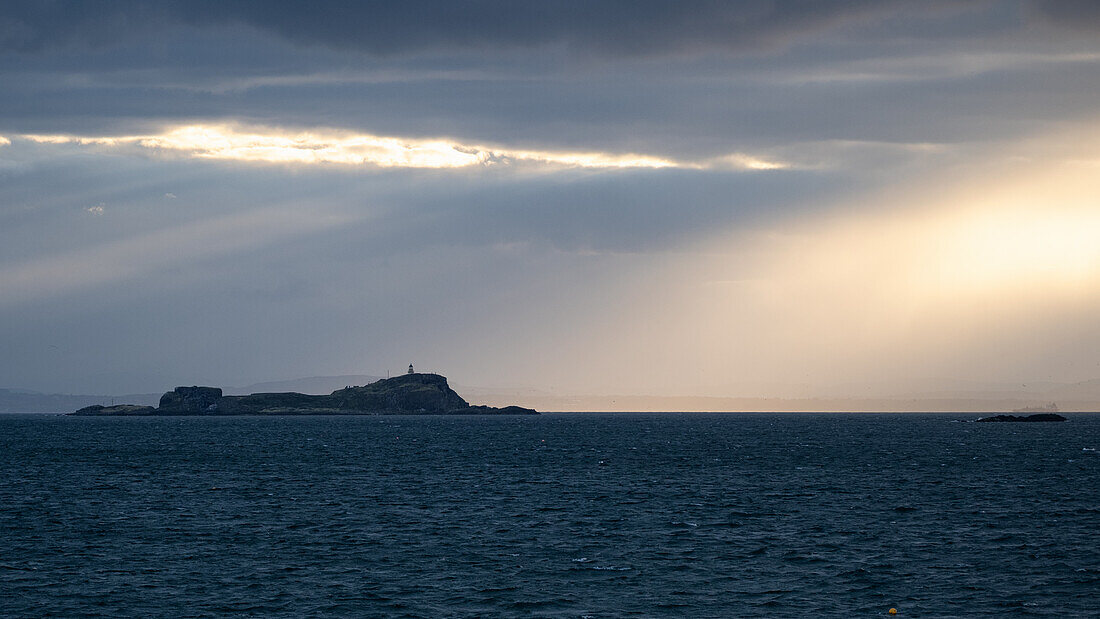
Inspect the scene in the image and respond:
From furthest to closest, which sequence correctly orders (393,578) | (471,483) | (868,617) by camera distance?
(471,483) → (393,578) → (868,617)

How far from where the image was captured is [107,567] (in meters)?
55.8

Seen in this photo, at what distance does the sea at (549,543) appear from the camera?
4781cm

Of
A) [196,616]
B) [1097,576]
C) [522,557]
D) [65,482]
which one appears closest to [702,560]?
[522,557]

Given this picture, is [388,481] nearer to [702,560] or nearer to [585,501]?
[585,501]

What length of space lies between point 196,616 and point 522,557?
66.1 ft

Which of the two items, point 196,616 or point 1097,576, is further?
point 1097,576

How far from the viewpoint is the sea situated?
157 ft

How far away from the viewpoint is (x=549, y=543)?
64.3 meters

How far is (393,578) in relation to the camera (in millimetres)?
53312

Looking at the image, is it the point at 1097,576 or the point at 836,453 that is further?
the point at 836,453

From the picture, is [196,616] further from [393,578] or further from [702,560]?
[702,560]

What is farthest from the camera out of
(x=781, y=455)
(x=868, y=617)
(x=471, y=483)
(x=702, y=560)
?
(x=781, y=455)

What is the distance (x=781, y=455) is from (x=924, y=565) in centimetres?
10221

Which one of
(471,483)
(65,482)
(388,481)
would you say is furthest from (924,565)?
(65,482)
